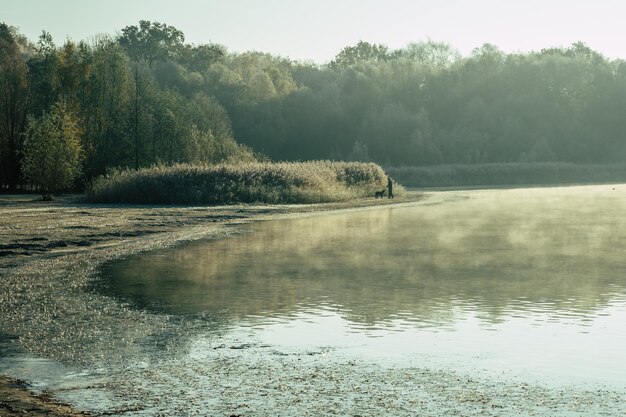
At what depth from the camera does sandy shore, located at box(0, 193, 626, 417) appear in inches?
369

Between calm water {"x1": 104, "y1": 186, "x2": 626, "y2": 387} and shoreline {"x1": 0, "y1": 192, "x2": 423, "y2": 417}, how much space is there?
6.56 ft

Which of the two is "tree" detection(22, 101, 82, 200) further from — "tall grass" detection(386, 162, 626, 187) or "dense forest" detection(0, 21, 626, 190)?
"tall grass" detection(386, 162, 626, 187)

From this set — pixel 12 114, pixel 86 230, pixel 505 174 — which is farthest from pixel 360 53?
pixel 86 230

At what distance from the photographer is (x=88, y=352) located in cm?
1220

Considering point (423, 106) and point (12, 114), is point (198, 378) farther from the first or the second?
point (423, 106)

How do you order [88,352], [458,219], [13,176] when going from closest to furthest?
Result: [88,352], [458,219], [13,176]

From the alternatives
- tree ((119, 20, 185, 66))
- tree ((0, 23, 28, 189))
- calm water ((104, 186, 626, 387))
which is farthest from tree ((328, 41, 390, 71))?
calm water ((104, 186, 626, 387))

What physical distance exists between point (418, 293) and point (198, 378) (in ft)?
25.6

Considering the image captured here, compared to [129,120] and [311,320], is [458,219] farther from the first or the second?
[129,120]

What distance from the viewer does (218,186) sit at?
50.8 m

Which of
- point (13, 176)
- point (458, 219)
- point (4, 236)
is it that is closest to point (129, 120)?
point (13, 176)

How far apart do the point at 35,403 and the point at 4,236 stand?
19511mm

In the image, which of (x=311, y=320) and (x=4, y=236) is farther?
(x=4, y=236)

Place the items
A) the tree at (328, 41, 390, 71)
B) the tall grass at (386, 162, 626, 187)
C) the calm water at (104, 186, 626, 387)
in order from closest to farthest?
the calm water at (104, 186, 626, 387) < the tall grass at (386, 162, 626, 187) < the tree at (328, 41, 390, 71)
